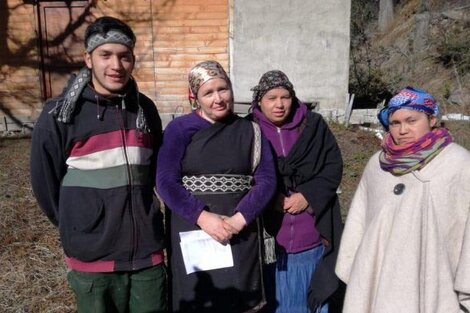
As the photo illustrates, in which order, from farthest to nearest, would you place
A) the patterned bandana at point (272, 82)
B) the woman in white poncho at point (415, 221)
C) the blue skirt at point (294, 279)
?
1. the blue skirt at point (294, 279)
2. the patterned bandana at point (272, 82)
3. the woman in white poncho at point (415, 221)

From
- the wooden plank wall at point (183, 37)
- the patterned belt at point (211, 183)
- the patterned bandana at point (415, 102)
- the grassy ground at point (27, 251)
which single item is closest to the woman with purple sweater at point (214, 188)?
the patterned belt at point (211, 183)

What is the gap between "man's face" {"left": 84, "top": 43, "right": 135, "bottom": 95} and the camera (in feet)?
7.22

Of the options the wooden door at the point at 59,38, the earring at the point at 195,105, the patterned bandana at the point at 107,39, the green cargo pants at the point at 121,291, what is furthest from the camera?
the wooden door at the point at 59,38

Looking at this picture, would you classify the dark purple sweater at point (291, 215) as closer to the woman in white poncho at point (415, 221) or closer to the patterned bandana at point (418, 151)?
the woman in white poncho at point (415, 221)

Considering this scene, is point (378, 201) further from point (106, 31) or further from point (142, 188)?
point (106, 31)

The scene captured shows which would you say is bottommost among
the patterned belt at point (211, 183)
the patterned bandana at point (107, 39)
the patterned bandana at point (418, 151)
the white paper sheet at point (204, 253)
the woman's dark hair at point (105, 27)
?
the white paper sheet at point (204, 253)

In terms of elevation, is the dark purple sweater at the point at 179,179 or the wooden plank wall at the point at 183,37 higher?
the wooden plank wall at the point at 183,37

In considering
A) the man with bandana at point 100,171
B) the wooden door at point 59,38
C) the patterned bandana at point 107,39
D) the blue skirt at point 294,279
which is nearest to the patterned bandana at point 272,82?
the man with bandana at point 100,171

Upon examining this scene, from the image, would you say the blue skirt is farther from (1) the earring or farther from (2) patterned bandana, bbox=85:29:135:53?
(2) patterned bandana, bbox=85:29:135:53

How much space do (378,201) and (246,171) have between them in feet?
2.10

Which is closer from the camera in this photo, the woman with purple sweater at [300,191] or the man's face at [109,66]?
the man's face at [109,66]

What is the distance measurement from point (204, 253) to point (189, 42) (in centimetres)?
669

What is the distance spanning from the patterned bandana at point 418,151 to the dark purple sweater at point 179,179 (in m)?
0.59

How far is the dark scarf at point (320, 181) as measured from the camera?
271 centimetres
